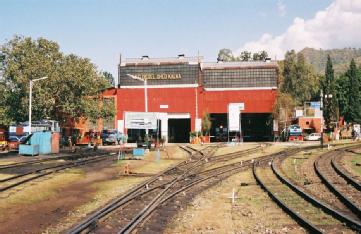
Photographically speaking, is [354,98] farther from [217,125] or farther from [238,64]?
[217,125]

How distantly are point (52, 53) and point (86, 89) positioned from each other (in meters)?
7.14

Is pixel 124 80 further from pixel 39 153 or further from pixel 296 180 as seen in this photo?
pixel 296 180

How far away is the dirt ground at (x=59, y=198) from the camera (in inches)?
539

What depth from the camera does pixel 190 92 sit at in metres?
87.1

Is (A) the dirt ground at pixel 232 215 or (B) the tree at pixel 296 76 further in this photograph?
(B) the tree at pixel 296 76

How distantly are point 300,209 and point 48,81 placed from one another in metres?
53.8

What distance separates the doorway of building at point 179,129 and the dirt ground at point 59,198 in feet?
202

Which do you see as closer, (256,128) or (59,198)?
(59,198)

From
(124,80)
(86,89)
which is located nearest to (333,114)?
(124,80)

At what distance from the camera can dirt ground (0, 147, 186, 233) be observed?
44.9 ft

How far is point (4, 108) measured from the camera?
66.6 metres

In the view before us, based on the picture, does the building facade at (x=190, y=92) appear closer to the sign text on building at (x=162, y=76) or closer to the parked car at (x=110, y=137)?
the sign text on building at (x=162, y=76)

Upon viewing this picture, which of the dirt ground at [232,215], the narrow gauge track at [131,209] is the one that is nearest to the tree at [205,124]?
the narrow gauge track at [131,209]

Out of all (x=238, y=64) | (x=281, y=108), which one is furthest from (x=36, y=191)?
(x=238, y=64)
